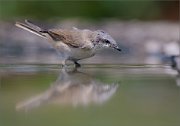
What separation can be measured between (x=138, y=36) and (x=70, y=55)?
4.35m

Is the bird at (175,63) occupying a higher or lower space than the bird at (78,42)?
lower

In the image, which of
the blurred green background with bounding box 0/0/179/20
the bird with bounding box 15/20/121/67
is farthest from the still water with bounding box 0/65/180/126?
the blurred green background with bounding box 0/0/179/20

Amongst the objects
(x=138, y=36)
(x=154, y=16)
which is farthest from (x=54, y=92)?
(x=154, y=16)

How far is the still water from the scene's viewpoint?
417 centimetres

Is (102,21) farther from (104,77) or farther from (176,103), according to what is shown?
(176,103)

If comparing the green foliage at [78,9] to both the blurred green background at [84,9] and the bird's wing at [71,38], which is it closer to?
the blurred green background at [84,9]

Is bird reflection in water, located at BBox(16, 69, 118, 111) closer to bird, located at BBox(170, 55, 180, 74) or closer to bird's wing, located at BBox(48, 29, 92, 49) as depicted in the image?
bird's wing, located at BBox(48, 29, 92, 49)

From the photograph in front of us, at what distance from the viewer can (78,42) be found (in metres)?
6.95

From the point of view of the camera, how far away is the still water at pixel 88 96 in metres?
4.17

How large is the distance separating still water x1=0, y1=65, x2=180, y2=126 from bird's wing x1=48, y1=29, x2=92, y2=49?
272 millimetres

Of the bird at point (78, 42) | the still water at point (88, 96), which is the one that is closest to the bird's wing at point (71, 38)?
the bird at point (78, 42)

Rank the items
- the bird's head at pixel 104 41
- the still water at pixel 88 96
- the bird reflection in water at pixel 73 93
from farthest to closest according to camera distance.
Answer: the bird's head at pixel 104 41, the bird reflection in water at pixel 73 93, the still water at pixel 88 96

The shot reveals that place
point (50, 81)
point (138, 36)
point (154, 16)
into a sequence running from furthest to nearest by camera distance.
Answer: point (154, 16)
point (138, 36)
point (50, 81)

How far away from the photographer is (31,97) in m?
4.96
